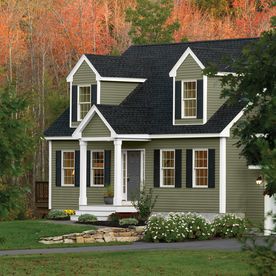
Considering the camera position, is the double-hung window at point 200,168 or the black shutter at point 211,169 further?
the double-hung window at point 200,168

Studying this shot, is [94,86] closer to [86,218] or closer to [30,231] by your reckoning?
[86,218]

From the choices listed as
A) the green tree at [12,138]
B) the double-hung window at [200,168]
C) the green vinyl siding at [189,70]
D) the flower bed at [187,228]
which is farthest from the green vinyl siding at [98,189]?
the green tree at [12,138]

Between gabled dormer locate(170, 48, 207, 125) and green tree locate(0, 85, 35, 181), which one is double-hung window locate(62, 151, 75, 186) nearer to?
gabled dormer locate(170, 48, 207, 125)

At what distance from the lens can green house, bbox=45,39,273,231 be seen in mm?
44000

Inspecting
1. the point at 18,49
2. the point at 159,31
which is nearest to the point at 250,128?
the point at 159,31

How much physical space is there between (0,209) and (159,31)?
3805 centimetres

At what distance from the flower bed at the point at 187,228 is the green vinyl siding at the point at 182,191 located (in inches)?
144

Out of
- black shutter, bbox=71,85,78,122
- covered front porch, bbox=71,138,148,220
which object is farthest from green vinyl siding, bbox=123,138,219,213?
black shutter, bbox=71,85,78,122

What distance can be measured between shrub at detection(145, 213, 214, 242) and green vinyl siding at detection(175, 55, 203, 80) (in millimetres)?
7015

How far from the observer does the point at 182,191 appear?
4541 cm

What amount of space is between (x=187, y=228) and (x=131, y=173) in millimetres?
9281

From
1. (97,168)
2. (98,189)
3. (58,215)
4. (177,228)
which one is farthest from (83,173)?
(177,228)

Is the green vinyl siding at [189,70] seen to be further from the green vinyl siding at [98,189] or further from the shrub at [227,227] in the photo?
the shrub at [227,227]

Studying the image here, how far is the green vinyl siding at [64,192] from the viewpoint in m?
49.0
